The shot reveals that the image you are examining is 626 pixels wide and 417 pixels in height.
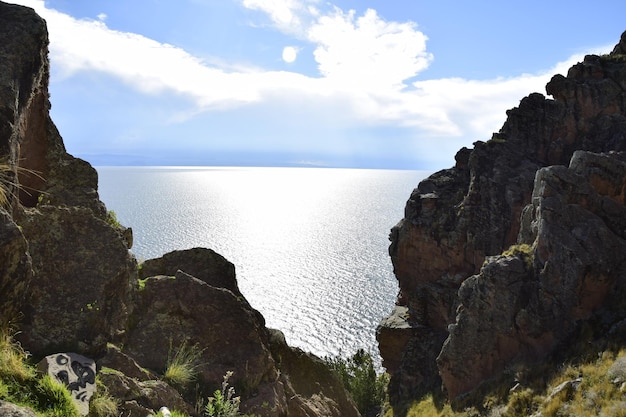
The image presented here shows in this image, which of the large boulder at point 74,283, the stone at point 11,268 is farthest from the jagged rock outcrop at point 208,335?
the stone at point 11,268

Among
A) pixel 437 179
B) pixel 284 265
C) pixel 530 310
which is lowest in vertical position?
pixel 284 265

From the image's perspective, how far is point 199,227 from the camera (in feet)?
619

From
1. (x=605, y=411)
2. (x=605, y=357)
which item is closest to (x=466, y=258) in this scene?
(x=605, y=357)

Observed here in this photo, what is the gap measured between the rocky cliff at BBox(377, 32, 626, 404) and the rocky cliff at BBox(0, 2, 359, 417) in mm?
17901

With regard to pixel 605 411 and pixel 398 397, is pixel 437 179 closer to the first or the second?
pixel 398 397

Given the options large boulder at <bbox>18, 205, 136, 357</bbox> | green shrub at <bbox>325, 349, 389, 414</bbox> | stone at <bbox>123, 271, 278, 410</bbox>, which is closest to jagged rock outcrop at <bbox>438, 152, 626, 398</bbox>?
stone at <bbox>123, 271, 278, 410</bbox>

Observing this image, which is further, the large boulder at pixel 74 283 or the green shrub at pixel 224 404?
the large boulder at pixel 74 283

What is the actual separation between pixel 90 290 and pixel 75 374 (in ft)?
11.2

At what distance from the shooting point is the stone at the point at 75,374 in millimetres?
8945

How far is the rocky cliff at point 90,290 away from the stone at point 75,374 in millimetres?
583

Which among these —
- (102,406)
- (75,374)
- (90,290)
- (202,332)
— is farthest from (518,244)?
(75,374)

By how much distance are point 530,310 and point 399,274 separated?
29.0 meters

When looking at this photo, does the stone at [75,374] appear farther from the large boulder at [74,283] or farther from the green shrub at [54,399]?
the large boulder at [74,283]

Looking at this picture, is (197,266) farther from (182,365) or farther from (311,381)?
(311,381)
